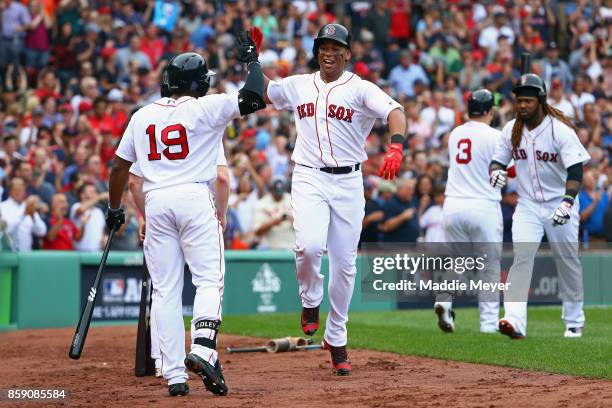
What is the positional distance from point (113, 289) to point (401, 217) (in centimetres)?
454

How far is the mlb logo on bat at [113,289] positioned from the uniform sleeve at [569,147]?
7.12 metres

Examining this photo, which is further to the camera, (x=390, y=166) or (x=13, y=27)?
(x=13, y=27)

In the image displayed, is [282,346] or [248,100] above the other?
[248,100]

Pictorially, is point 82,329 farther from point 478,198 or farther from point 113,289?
point 113,289

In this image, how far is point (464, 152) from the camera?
1241 cm

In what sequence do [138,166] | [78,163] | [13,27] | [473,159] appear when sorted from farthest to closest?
[13,27]
[78,163]
[473,159]
[138,166]

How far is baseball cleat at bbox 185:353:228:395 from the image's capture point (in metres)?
7.31

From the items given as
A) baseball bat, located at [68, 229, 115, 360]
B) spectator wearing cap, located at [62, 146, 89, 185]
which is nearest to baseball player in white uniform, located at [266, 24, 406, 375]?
baseball bat, located at [68, 229, 115, 360]

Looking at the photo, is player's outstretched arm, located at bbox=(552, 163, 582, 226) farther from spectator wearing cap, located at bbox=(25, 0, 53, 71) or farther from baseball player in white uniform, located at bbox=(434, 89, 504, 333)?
spectator wearing cap, located at bbox=(25, 0, 53, 71)

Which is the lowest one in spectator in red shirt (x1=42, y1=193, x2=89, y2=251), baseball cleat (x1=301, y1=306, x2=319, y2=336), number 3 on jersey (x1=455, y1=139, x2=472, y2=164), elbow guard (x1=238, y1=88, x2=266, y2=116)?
baseball cleat (x1=301, y1=306, x2=319, y2=336)

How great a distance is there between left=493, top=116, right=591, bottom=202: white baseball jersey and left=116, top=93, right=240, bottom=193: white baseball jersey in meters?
4.62

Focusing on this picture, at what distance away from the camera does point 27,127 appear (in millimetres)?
17812

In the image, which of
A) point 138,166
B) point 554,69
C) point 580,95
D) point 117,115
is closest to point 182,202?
point 138,166

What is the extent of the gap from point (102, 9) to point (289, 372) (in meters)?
14.0
